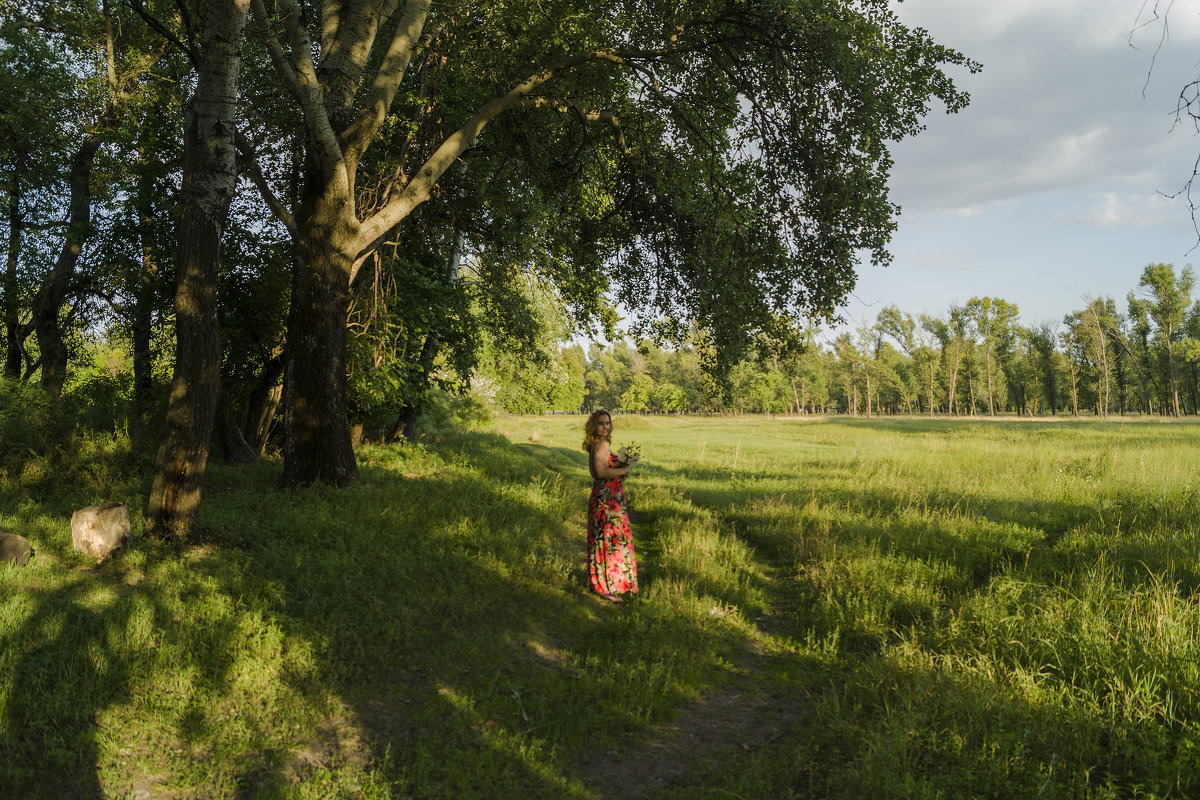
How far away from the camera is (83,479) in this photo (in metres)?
10.3

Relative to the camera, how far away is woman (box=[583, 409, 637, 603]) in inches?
330

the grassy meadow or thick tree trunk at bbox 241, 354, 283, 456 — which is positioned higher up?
thick tree trunk at bbox 241, 354, 283, 456

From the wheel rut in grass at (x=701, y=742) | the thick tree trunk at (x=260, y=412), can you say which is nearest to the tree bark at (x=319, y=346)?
the thick tree trunk at (x=260, y=412)

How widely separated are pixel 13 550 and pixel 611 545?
259 inches

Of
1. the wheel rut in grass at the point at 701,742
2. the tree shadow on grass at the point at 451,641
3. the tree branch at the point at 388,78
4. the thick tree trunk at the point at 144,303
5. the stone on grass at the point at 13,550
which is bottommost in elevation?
the wheel rut in grass at the point at 701,742

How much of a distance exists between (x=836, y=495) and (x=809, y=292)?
17.4ft

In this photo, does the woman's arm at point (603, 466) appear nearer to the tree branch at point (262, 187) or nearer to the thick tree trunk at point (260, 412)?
the tree branch at point (262, 187)

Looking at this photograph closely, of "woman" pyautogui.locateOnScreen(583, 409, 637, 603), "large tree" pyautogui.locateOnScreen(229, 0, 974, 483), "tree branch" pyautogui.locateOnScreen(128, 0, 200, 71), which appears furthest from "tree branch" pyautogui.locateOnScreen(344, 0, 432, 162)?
Result: "woman" pyautogui.locateOnScreen(583, 409, 637, 603)

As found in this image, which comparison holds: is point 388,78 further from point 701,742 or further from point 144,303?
point 701,742

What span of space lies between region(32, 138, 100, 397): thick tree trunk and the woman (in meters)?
12.4

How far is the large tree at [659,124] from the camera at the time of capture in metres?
9.90

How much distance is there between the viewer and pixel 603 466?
845 cm

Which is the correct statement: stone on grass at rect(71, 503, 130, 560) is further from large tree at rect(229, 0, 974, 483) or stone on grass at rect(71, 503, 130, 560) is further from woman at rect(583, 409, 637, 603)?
woman at rect(583, 409, 637, 603)

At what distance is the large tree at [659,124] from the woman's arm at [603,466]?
4582 millimetres
